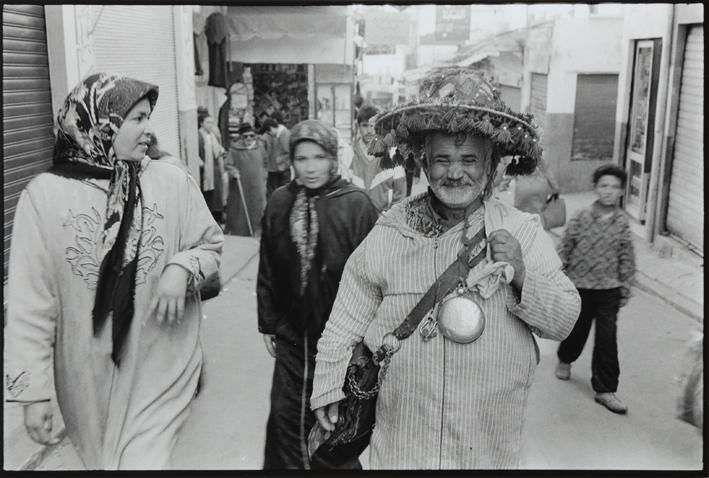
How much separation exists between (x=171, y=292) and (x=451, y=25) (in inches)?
610

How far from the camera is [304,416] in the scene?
3396mm

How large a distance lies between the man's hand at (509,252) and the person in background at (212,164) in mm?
4812

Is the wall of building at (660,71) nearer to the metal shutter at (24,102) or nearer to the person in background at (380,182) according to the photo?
the person in background at (380,182)

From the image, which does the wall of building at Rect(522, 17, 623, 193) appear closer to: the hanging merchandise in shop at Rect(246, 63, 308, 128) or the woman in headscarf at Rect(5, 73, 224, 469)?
the hanging merchandise in shop at Rect(246, 63, 308, 128)

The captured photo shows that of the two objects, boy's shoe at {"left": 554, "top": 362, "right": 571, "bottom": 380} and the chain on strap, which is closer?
the chain on strap

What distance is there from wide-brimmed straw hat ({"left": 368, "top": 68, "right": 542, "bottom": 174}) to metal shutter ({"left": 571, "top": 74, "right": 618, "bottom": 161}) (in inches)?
448

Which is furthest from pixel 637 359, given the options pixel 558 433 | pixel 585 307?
pixel 558 433

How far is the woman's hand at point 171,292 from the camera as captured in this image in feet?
8.63

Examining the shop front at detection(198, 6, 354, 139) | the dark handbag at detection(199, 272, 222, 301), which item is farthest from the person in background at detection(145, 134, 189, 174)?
the shop front at detection(198, 6, 354, 139)

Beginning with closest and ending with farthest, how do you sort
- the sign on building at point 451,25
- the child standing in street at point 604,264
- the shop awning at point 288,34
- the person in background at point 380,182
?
the child standing in street at point 604,264
the person in background at point 380,182
the shop awning at point 288,34
the sign on building at point 451,25

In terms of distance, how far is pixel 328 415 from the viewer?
264 cm

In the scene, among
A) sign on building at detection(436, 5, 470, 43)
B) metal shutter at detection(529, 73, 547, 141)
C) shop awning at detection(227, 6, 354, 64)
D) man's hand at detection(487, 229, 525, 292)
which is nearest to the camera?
man's hand at detection(487, 229, 525, 292)

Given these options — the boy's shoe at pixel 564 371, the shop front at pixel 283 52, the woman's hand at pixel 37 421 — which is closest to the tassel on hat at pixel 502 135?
the woman's hand at pixel 37 421

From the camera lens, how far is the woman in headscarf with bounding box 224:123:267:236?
8266mm
